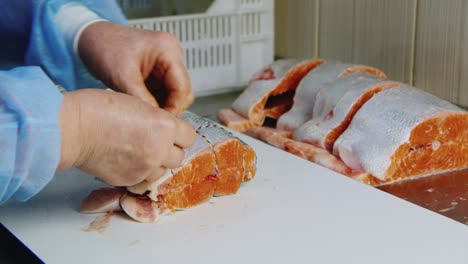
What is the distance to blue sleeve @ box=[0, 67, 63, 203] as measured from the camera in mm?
1363

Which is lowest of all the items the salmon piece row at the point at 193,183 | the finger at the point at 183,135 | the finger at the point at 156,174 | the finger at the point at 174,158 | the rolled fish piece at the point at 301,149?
the rolled fish piece at the point at 301,149

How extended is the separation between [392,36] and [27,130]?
151 centimetres

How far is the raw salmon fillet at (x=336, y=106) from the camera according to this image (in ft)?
7.21

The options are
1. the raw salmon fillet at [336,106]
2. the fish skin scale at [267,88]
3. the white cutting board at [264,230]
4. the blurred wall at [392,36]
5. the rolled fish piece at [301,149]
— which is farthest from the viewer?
the fish skin scale at [267,88]

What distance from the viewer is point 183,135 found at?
1.63m

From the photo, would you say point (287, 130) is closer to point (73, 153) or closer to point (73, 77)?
point (73, 77)

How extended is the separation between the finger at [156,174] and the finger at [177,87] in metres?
0.16

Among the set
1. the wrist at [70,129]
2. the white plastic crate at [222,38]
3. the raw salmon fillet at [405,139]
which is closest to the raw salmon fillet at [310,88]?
the raw salmon fillet at [405,139]

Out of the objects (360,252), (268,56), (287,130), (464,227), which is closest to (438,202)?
(464,227)

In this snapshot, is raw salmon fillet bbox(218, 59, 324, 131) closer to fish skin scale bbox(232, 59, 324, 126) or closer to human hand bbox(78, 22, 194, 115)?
fish skin scale bbox(232, 59, 324, 126)

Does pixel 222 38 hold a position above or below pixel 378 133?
above

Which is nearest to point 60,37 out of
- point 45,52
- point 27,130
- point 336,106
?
point 45,52

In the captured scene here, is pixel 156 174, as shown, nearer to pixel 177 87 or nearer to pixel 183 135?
pixel 183 135

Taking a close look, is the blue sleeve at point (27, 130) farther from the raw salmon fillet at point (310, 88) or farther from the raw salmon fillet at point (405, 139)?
Answer: the raw salmon fillet at point (310, 88)
